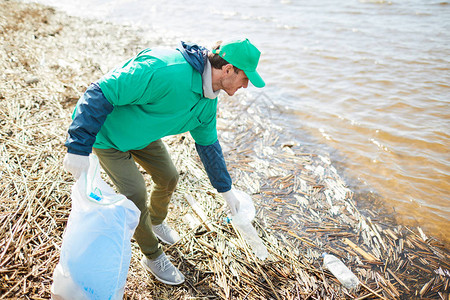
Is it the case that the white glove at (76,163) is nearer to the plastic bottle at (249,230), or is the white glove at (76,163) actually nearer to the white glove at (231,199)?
the white glove at (231,199)

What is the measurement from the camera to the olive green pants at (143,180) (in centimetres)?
212

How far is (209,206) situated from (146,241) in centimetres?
97

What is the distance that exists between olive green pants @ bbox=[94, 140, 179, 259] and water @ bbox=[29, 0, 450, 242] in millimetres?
2513

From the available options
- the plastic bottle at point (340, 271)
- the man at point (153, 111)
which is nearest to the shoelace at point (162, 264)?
the man at point (153, 111)

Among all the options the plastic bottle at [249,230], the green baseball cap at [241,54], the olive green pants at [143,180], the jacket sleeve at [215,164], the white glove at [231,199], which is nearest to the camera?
the green baseball cap at [241,54]

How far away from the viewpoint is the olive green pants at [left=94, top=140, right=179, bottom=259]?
212 cm

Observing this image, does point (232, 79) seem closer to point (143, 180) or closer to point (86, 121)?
point (86, 121)

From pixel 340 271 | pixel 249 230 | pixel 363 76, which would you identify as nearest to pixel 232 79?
pixel 249 230

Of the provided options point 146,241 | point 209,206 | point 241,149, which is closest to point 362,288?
point 209,206

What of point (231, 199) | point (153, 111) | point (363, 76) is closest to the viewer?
point (153, 111)

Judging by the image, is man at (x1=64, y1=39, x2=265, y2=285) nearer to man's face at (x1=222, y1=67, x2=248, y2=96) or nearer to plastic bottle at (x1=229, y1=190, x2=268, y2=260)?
man's face at (x1=222, y1=67, x2=248, y2=96)

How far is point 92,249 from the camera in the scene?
1693mm

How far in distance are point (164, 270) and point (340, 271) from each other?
5.32ft

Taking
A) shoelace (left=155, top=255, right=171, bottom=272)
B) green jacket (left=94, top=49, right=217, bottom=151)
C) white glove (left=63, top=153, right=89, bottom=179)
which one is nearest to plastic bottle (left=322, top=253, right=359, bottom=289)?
shoelace (left=155, top=255, right=171, bottom=272)
